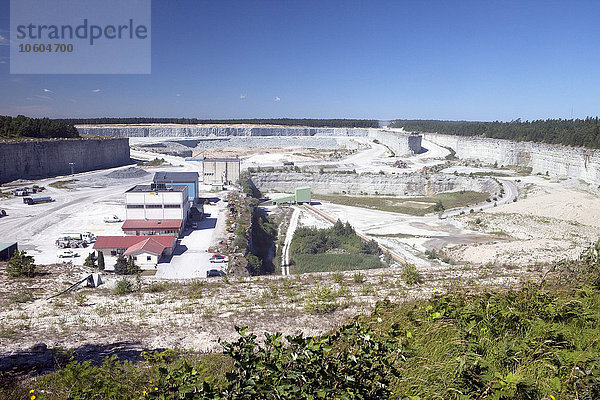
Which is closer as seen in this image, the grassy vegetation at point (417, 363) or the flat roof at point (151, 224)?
the grassy vegetation at point (417, 363)

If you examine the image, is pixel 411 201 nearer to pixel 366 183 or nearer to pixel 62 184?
pixel 366 183

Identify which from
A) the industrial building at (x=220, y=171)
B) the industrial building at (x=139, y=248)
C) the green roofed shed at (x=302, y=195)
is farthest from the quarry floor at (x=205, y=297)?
the industrial building at (x=220, y=171)

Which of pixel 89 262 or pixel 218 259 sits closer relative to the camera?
pixel 89 262

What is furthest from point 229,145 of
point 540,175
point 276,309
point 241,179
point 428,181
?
point 276,309

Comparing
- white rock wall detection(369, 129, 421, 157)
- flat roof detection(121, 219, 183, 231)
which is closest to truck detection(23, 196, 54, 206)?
flat roof detection(121, 219, 183, 231)

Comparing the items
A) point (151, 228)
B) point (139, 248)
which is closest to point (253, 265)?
point (139, 248)

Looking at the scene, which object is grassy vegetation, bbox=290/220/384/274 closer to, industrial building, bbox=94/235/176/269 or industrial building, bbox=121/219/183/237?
industrial building, bbox=94/235/176/269

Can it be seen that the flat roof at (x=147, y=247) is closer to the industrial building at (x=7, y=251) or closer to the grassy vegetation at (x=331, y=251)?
the industrial building at (x=7, y=251)
